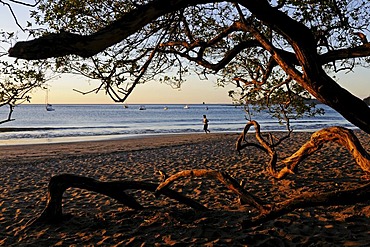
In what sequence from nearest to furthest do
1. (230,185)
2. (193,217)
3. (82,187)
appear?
(230,185)
(193,217)
(82,187)

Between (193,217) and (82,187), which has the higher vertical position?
(82,187)

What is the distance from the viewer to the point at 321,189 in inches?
355

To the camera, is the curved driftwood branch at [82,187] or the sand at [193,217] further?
the curved driftwood branch at [82,187]

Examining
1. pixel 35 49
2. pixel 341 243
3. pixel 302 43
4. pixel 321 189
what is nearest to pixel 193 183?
pixel 321 189

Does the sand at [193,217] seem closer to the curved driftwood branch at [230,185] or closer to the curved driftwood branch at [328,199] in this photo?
the curved driftwood branch at [230,185]

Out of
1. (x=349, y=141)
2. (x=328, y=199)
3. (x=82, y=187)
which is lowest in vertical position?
(x=82, y=187)

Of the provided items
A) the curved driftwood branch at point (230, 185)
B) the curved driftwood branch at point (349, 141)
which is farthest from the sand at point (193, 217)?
the curved driftwood branch at point (349, 141)

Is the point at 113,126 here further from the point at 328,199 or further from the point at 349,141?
the point at 328,199

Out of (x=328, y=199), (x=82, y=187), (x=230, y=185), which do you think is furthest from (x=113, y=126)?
(x=328, y=199)

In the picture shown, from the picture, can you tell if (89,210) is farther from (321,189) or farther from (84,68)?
(321,189)

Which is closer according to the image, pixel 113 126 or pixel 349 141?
pixel 349 141

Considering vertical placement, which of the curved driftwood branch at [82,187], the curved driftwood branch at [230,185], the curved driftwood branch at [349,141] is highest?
the curved driftwood branch at [349,141]

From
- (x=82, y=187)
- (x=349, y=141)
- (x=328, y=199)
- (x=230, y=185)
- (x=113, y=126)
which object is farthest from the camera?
(x=113, y=126)

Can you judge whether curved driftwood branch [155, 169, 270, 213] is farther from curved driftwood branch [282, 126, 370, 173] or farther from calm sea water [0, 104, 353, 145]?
calm sea water [0, 104, 353, 145]
